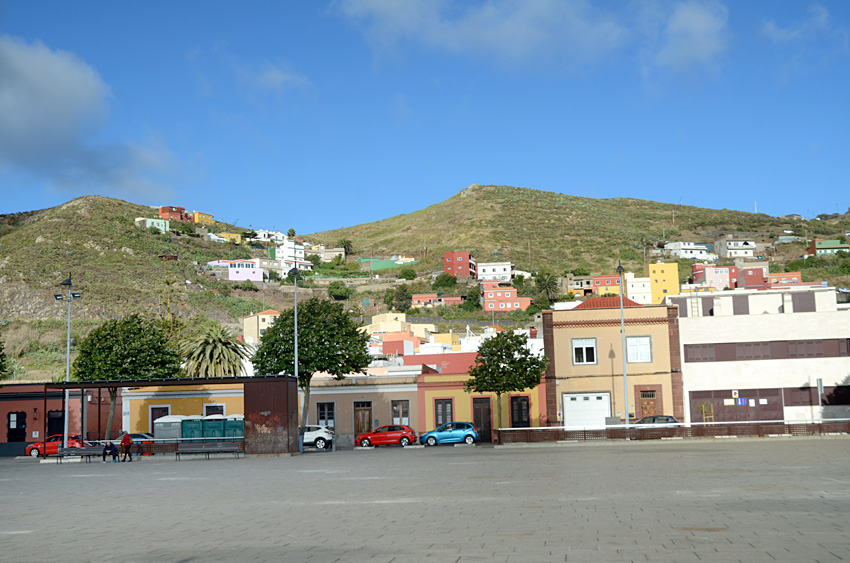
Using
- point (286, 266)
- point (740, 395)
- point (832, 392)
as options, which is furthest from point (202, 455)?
point (286, 266)

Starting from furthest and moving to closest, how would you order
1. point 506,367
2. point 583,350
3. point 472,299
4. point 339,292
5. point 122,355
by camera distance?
1. point 339,292
2. point 472,299
3. point 583,350
4. point 122,355
5. point 506,367

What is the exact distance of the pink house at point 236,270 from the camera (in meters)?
170

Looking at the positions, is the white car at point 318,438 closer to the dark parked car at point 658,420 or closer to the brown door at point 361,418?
the brown door at point 361,418

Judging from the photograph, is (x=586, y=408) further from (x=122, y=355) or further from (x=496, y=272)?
(x=496, y=272)

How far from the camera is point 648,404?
160ft

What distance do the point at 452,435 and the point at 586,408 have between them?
843cm

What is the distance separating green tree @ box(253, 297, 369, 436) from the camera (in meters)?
48.8

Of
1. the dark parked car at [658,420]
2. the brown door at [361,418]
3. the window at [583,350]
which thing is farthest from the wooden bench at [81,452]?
the window at [583,350]

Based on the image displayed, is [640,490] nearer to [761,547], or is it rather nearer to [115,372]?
[761,547]

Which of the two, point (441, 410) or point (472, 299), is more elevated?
point (472, 299)

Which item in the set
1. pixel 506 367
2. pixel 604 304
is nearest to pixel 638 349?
pixel 604 304

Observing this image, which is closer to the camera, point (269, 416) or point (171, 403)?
point (269, 416)

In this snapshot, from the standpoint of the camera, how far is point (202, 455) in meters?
40.4

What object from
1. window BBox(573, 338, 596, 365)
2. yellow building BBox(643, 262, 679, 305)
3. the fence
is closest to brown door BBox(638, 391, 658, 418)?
window BBox(573, 338, 596, 365)
